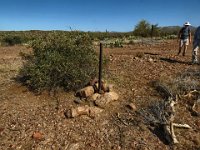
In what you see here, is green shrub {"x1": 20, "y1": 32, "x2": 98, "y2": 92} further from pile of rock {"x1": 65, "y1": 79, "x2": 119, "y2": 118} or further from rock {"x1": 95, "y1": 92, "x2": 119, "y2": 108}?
rock {"x1": 95, "y1": 92, "x2": 119, "y2": 108}

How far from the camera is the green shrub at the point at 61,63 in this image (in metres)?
7.05

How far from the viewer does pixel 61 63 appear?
23.6 ft

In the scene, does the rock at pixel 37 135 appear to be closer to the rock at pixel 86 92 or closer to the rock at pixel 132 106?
the rock at pixel 86 92

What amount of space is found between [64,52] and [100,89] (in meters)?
1.43

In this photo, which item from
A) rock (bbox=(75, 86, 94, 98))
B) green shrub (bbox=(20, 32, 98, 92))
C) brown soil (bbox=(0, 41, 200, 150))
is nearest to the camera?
brown soil (bbox=(0, 41, 200, 150))

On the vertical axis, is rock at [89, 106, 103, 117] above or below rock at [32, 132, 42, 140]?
above

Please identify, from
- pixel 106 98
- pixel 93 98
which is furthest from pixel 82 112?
pixel 106 98

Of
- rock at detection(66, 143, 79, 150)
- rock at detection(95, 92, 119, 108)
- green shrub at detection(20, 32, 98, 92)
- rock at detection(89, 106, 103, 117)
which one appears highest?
green shrub at detection(20, 32, 98, 92)

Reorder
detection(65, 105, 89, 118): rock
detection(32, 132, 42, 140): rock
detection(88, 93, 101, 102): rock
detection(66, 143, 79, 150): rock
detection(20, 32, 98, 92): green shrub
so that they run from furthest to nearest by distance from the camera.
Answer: detection(20, 32, 98, 92): green shrub < detection(88, 93, 101, 102): rock < detection(65, 105, 89, 118): rock < detection(32, 132, 42, 140): rock < detection(66, 143, 79, 150): rock

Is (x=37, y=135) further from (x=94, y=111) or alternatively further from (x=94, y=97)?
(x=94, y=97)

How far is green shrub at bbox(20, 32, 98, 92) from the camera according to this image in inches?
278

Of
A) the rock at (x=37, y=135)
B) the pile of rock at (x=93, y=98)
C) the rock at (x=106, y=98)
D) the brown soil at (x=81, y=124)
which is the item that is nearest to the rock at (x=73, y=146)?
the brown soil at (x=81, y=124)

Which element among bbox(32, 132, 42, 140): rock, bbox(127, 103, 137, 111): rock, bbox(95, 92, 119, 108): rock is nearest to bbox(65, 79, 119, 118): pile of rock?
bbox(95, 92, 119, 108): rock

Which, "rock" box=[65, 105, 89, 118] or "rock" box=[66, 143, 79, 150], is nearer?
"rock" box=[66, 143, 79, 150]
